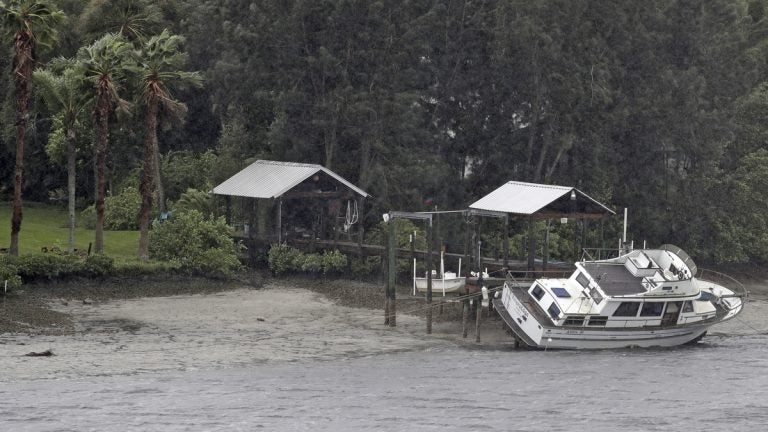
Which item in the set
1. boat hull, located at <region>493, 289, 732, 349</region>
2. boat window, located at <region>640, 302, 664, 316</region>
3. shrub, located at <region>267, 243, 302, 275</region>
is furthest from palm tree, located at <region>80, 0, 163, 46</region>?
boat window, located at <region>640, 302, 664, 316</region>

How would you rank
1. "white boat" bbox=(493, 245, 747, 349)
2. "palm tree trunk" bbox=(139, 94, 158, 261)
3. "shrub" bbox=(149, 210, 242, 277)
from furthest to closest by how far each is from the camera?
"shrub" bbox=(149, 210, 242, 277) < "palm tree trunk" bbox=(139, 94, 158, 261) < "white boat" bbox=(493, 245, 747, 349)

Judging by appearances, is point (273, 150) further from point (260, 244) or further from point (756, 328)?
point (756, 328)

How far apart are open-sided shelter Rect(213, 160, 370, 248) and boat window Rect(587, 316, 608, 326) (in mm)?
17804

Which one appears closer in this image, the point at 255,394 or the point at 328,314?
the point at 255,394

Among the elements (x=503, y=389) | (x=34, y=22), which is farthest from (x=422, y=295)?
(x=34, y=22)

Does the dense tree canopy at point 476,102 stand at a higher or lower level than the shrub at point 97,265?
higher

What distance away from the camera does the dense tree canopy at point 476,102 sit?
7006cm

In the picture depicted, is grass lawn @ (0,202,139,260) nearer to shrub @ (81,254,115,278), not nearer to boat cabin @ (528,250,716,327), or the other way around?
shrub @ (81,254,115,278)

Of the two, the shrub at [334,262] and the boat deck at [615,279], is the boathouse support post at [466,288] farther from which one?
the shrub at [334,262]

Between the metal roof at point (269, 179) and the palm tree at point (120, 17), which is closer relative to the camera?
the palm tree at point (120, 17)

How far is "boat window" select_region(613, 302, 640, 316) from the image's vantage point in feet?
167

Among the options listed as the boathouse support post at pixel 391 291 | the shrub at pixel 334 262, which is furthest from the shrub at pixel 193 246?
the boathouse support post at pixel 391 291

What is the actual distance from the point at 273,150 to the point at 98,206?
15188mm

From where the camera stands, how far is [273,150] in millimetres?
73312
